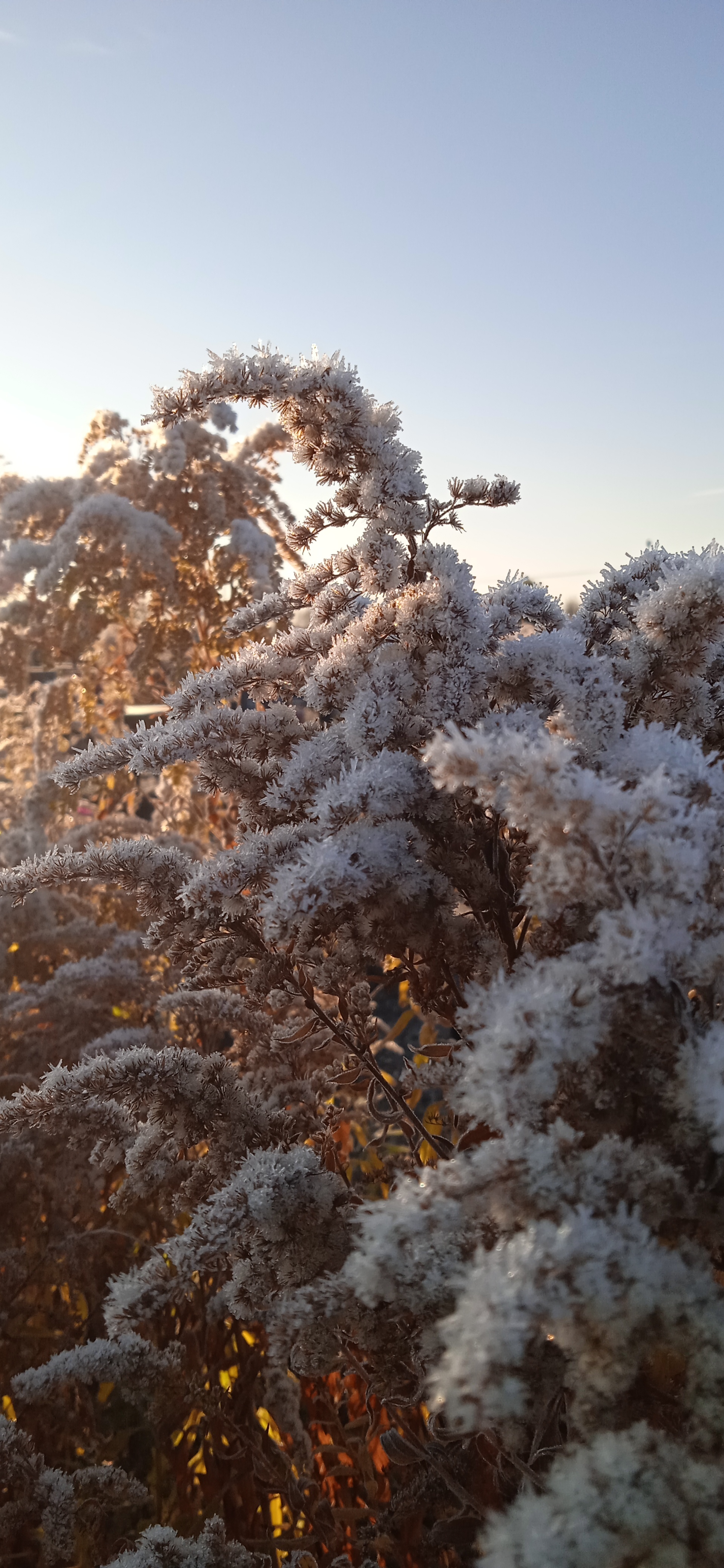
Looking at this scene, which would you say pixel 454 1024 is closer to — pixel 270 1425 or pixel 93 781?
pixel 270 1425

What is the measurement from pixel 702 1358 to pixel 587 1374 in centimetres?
7

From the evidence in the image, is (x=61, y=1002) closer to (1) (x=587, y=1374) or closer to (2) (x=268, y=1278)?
(2) (x=268, y=1278)

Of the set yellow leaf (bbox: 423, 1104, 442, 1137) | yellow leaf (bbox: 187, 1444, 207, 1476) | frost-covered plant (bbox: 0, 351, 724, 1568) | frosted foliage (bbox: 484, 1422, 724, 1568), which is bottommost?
yellow leaf (bbox: 187, 1444, 207, 1476)

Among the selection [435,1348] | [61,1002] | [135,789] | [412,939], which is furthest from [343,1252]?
[135,789]

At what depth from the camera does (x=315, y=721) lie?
4.37ft

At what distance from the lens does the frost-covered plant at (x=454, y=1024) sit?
24.0 inches

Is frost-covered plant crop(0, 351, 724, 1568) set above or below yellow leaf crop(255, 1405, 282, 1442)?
above

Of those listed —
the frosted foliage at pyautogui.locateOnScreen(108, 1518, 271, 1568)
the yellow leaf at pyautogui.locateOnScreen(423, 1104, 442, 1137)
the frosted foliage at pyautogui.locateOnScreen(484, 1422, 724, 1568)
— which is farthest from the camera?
the yellow leaf at pyautogui.locateOnScreen(423, 1104, 442, 1137)

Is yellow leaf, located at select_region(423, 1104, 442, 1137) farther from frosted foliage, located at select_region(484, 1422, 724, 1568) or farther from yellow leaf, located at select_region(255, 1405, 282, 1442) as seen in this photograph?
frosted foliage, located at select_region(484, 1422, 724, 1568)

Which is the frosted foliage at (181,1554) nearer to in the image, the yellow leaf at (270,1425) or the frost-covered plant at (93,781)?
the yellow leaf at (270,1425)

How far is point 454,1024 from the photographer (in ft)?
3.91

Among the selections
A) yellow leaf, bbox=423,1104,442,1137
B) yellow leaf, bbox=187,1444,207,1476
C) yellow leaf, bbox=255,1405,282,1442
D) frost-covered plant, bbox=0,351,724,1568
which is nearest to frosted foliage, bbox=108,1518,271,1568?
frost-covered plant, bbox=0,351,724,1568

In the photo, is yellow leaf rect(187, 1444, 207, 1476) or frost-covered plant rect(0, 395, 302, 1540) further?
frost-covered plant rect(0, 395, 302, 1540)

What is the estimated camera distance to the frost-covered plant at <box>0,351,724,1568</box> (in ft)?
2.00
